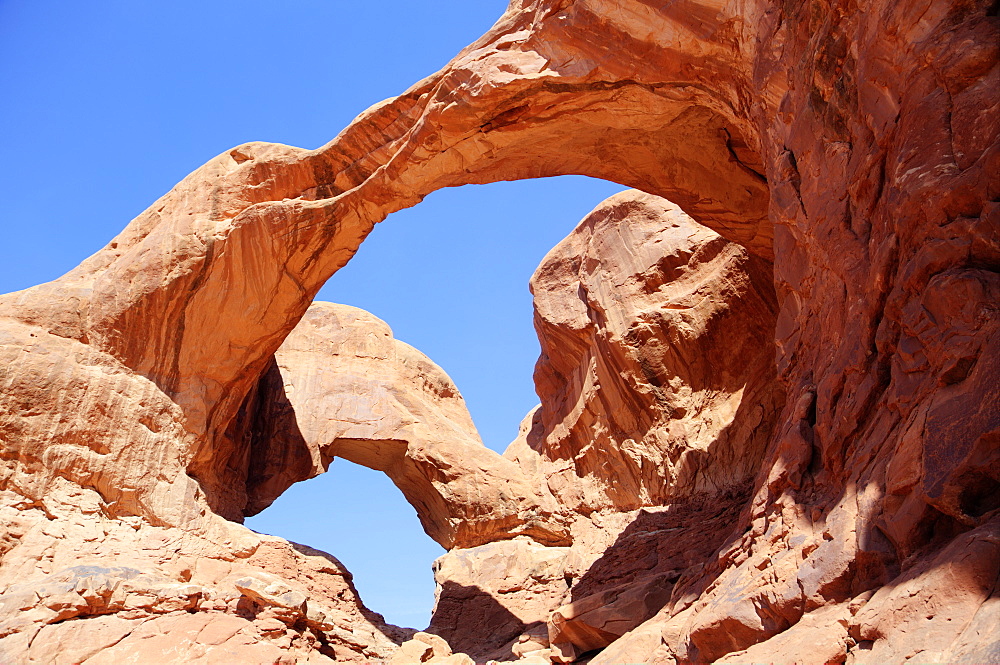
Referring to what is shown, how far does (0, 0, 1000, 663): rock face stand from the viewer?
6270mm

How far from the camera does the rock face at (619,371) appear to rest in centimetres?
627

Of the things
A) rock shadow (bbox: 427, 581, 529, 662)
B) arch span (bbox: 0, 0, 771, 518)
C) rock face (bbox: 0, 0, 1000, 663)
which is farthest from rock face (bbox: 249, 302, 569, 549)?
arch span (bbox: 0, 0, 771, 518)

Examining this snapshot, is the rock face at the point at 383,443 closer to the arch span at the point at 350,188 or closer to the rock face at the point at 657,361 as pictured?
the rock face at the point at 657,361

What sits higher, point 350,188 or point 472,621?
point 350,188

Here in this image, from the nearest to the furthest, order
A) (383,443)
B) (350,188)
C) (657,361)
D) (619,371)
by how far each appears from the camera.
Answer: (350,188), (657,361), (619,371), (383,443)

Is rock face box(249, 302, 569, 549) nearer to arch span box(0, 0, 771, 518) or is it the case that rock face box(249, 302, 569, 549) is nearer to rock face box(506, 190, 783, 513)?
rock face box(506, 190, 783, 513)

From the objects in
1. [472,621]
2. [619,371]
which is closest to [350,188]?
[619,371]

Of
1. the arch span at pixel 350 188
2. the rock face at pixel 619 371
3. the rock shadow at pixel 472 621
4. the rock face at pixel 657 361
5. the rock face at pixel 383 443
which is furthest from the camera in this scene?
the rock face at pixel 383 443

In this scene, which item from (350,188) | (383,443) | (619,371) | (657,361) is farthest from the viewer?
(383,443)

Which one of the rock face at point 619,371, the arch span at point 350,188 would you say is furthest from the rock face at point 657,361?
the arch span at point 350,188

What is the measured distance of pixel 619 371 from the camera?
1742 cm

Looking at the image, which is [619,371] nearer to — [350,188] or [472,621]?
[472,621]

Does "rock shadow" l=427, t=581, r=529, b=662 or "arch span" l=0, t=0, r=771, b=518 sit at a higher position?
"arch span" l=0, t=0, r=771, b=518

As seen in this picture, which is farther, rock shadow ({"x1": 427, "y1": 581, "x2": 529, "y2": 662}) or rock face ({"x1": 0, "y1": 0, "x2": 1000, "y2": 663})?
rock shadow ({"x1": 427, "y1": 581, "x2": 529, "y2": 662})
